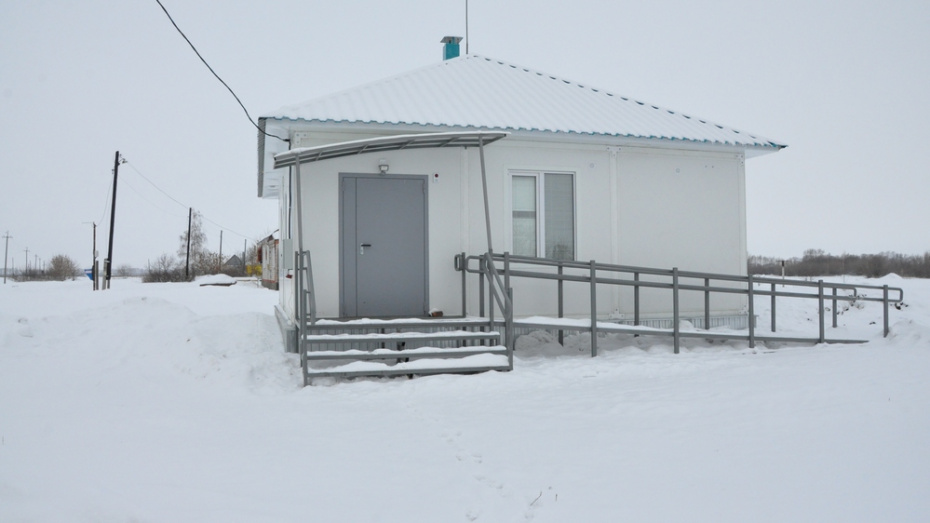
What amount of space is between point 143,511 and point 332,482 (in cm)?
117

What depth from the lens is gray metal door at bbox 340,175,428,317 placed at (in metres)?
9.69

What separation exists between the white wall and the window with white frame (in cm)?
14

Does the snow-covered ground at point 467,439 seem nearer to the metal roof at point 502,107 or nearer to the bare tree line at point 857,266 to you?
the metal roof at point 502,107

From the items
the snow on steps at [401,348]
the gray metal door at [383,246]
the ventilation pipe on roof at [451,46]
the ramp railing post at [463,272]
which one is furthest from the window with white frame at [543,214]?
the ventilation pipe on roof at [451,46]

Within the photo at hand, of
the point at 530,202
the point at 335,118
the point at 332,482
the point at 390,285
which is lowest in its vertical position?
the point at 332,482

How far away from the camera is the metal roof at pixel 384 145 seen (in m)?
8.48

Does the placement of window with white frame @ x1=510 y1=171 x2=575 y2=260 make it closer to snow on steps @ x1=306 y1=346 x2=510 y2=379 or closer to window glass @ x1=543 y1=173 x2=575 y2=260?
window glass @ x1=543 y1=173 x2=575 y2=260

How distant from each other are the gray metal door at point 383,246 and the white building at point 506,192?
0.02m

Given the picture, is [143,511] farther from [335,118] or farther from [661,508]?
[335,118]

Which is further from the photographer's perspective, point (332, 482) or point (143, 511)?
point (332, 482)

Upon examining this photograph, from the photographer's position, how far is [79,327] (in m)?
11.2

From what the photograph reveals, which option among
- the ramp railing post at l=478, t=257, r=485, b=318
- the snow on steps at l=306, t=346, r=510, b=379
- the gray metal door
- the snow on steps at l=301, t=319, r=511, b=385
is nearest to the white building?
the gray metal door

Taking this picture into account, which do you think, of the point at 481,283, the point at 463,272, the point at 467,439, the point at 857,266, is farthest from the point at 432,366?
the point at 857,266

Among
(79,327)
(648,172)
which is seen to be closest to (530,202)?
(648,172)
